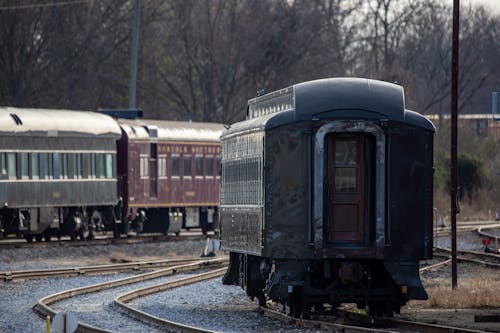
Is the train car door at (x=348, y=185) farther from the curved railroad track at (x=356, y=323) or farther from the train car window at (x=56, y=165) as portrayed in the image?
the train car window at (x=56, y=165)

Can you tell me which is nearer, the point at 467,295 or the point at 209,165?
the point at 467,295

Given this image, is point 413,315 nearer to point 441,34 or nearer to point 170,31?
point 170,31

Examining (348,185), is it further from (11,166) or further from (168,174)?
(168,174)

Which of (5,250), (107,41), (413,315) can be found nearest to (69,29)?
(107,41)

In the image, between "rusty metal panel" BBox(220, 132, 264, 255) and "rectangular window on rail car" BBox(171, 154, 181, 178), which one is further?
"rectangular window on rail car" BBox(171, 154, 181, 178)

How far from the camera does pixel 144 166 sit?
37625 mm

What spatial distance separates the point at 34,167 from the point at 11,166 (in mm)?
991

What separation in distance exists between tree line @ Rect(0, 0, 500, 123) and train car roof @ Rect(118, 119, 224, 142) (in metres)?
9.53

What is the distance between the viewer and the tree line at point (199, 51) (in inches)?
2026

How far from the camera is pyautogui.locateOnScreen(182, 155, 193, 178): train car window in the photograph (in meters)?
39.5

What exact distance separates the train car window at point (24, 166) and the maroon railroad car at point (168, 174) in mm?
4944

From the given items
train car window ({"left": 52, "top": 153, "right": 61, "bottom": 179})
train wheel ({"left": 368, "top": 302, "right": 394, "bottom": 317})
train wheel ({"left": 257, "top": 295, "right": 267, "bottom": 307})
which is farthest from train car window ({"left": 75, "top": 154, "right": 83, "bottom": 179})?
train wheel ({"left": 368, "top": 302, "right": 394, "bottom": 317})

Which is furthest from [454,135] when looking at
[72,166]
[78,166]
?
[78,166]

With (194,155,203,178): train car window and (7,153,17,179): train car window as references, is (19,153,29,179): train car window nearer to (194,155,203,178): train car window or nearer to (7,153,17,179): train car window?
(7,153,17,179): train car window
